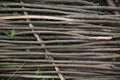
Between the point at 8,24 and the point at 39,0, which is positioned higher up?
the point at 39,0

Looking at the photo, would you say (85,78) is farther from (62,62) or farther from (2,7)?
(2,7)

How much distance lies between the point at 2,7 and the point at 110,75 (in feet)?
2.65

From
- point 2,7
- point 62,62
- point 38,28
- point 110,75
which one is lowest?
point 110,75

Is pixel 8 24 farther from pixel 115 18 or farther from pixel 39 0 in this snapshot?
pixel 115 18

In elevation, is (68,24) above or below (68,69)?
above

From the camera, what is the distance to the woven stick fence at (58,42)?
1749 millimetres

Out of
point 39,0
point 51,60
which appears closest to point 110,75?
point 51,60

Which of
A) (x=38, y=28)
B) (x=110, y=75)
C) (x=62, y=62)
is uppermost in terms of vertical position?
(x=38, y=28)

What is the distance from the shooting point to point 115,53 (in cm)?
180

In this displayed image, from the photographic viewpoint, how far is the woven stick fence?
175 cm

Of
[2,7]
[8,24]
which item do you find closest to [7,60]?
[8,24]

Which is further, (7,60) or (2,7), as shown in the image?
(2,7)

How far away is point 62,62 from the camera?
5.75ft

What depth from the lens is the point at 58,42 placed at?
5.90 feet
